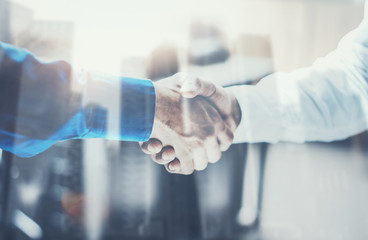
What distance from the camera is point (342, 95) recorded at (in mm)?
943

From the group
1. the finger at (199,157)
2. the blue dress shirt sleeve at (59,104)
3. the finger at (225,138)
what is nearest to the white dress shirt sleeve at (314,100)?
the finger at (225,138)

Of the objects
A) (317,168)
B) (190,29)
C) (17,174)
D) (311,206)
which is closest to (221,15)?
(190,29)

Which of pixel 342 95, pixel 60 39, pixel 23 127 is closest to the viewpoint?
pixel 23 127

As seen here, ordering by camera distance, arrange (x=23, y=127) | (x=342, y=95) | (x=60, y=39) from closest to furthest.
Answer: (x=23, y=127) → (x=60, y=39) → (x=342, y=95)

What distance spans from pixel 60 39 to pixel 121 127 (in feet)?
1.17

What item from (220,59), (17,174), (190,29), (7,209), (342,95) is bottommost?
(7,209)

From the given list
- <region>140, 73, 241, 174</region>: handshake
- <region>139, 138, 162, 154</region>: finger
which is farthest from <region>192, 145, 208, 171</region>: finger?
<region>139, 138, 162, 154</region>: finger

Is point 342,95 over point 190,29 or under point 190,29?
under

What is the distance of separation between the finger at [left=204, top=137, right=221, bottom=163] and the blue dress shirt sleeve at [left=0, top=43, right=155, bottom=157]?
0.21 metres

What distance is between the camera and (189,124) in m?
0.87

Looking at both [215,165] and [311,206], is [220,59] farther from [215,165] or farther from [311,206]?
[311,206]

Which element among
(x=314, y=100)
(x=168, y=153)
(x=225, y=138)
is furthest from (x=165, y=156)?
(x=314, y=100)

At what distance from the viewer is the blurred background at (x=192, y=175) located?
823 millimetres

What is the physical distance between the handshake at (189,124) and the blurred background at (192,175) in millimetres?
34
